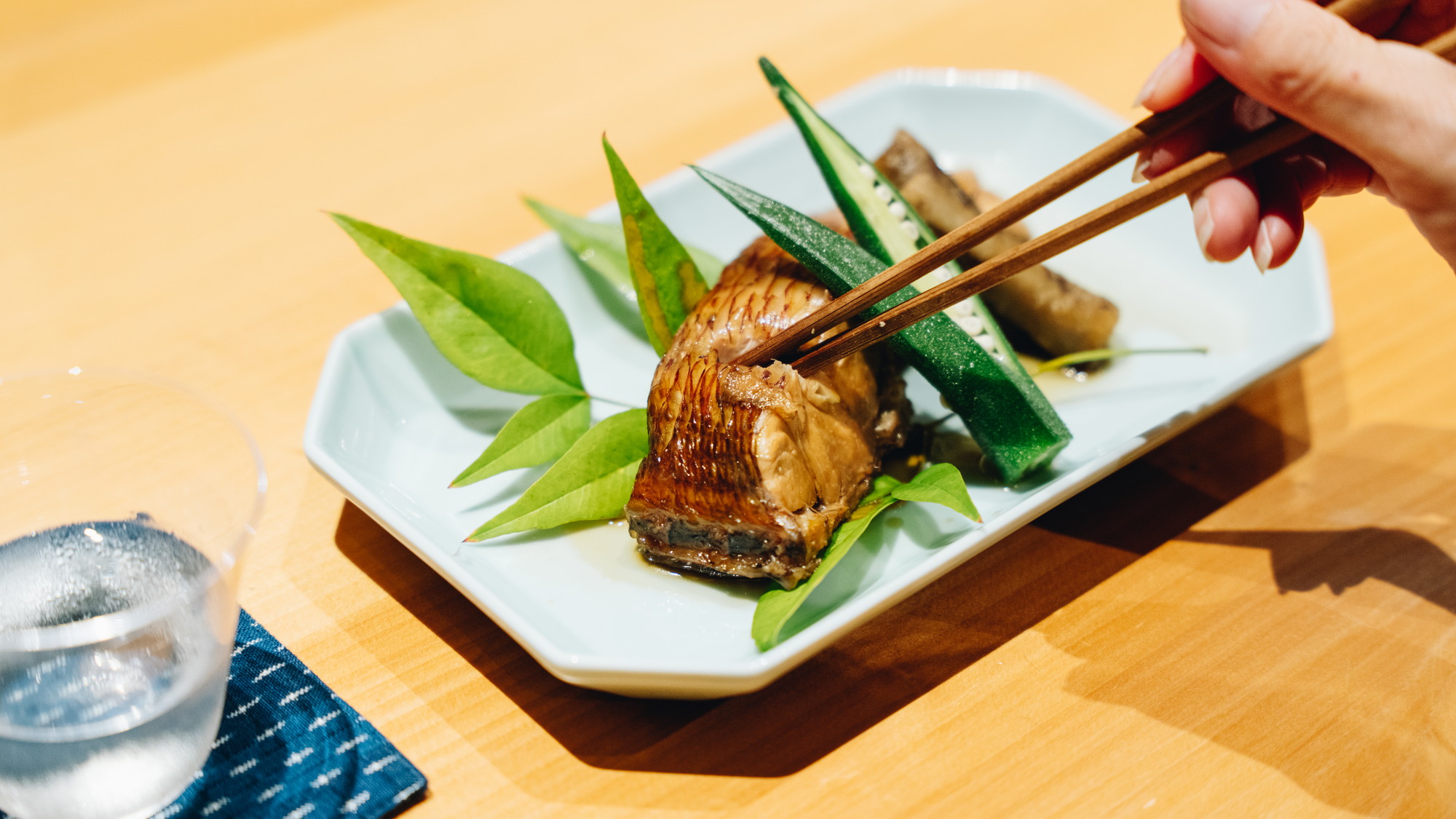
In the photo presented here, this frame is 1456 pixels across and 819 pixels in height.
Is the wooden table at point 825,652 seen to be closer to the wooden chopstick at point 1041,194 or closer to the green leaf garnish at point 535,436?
the green leaf garnish at point 535,436

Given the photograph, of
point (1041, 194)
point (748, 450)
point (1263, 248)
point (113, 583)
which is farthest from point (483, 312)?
point (1263, 248)

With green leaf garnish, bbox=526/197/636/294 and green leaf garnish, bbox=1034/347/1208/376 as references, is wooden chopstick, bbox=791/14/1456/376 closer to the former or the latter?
green leaf garnish, bbox=1034/347/1208/376

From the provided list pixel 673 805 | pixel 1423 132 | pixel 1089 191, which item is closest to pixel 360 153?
pixel 1089 191

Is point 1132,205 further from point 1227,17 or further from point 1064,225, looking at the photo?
point 1227,17

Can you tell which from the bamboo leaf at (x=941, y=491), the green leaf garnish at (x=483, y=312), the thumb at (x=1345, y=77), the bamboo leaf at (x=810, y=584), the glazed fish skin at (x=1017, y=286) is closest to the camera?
the thumb at (x=1345, y=77)

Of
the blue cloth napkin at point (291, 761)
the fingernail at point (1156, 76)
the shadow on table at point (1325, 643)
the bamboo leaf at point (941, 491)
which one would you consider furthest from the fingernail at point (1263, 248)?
the blue cloth napkin at point (291, 761)

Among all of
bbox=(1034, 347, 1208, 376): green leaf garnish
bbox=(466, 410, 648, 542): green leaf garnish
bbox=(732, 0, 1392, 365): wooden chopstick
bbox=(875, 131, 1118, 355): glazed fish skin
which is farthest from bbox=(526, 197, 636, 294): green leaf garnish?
bbox=(1034, 347, 1208, 376): green leaf garnish

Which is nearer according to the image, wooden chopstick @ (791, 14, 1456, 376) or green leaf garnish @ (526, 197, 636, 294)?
wooden chopstick @ (791, 14, 1456, 376)

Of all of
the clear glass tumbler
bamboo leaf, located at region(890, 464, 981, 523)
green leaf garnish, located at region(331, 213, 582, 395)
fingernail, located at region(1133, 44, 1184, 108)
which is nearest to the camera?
the clear glass tumbler
